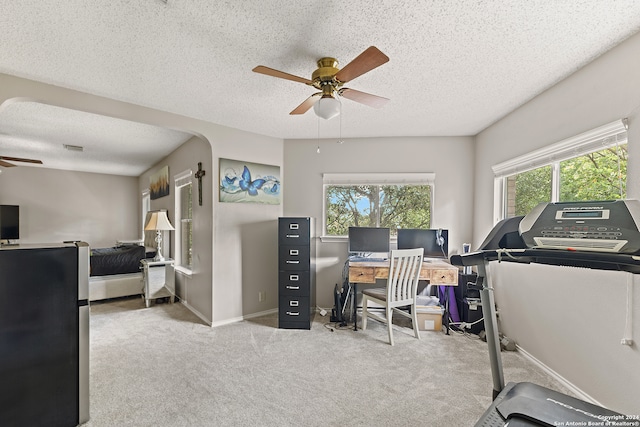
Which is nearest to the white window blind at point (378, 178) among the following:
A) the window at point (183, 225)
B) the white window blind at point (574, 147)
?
the white window blind at point (574, 147)

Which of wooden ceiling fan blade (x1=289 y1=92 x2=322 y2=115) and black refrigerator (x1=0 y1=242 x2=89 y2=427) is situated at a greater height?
wooden ceiling fan blade (x1=289 y1=92 x2=322 y2=115)

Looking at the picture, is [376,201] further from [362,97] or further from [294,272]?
[362,97]

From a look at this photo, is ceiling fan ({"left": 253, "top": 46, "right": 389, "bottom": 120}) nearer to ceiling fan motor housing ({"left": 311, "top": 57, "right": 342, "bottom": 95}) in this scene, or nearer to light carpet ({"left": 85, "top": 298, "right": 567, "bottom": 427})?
ceiling fan motor housing ({"left": 311, "top": 57, "right": 342, "bottom": 95})

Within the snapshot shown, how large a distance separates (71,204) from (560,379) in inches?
337

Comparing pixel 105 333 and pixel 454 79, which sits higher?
pixel 454 79

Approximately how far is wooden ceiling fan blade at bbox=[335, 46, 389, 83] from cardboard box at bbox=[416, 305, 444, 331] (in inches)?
105

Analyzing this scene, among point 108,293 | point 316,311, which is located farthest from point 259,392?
point 108,293

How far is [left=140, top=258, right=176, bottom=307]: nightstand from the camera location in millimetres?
4078

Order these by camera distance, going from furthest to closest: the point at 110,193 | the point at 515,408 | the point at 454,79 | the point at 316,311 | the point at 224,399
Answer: the point at 110,193, the point at 316,311, the point at 454,79, the point at 224,399, the point at 515,408

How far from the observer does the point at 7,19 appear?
61.5 inches

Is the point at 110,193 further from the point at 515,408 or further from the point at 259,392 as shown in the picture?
the point at 515,408

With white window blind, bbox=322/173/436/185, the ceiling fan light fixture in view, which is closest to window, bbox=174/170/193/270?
white window blind, bbox=322/173/436/185

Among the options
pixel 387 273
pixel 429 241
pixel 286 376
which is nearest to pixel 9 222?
pixel 286 376

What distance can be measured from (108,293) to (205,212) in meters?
2.34
